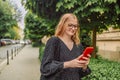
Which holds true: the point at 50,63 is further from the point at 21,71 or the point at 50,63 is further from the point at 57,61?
the point at 21,71

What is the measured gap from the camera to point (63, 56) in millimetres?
3549

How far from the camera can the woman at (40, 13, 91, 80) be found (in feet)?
11.2

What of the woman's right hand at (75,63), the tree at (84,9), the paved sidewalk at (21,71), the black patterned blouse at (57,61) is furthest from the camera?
the paved sidewalk at (21,71)

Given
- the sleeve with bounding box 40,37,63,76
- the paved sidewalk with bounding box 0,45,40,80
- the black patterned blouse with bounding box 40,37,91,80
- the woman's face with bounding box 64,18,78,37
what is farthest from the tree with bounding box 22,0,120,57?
the paved sidewalk with bounding box 0,45,40,80

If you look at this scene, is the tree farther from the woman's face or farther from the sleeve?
the sleeve

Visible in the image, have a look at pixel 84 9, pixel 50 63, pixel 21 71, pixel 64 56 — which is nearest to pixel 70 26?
pixel 64 56

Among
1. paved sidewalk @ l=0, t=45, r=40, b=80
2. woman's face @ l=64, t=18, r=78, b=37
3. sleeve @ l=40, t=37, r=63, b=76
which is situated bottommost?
paved sidewalk @ l=0, t=45, r=40, b=80

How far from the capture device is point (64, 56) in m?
3.55

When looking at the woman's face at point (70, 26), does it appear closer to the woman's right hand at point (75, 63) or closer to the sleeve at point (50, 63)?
the sleeve at point (50, 63)

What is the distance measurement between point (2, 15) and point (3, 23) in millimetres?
1037

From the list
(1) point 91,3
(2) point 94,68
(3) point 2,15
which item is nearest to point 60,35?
(2) point 94,68

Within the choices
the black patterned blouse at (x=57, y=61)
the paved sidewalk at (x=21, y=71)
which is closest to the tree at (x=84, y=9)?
the black patterned blouse at (x=57, y=61)

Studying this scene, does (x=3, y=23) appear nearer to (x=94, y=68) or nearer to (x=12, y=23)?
(x=12, y=23)

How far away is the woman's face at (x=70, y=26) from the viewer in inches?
143
